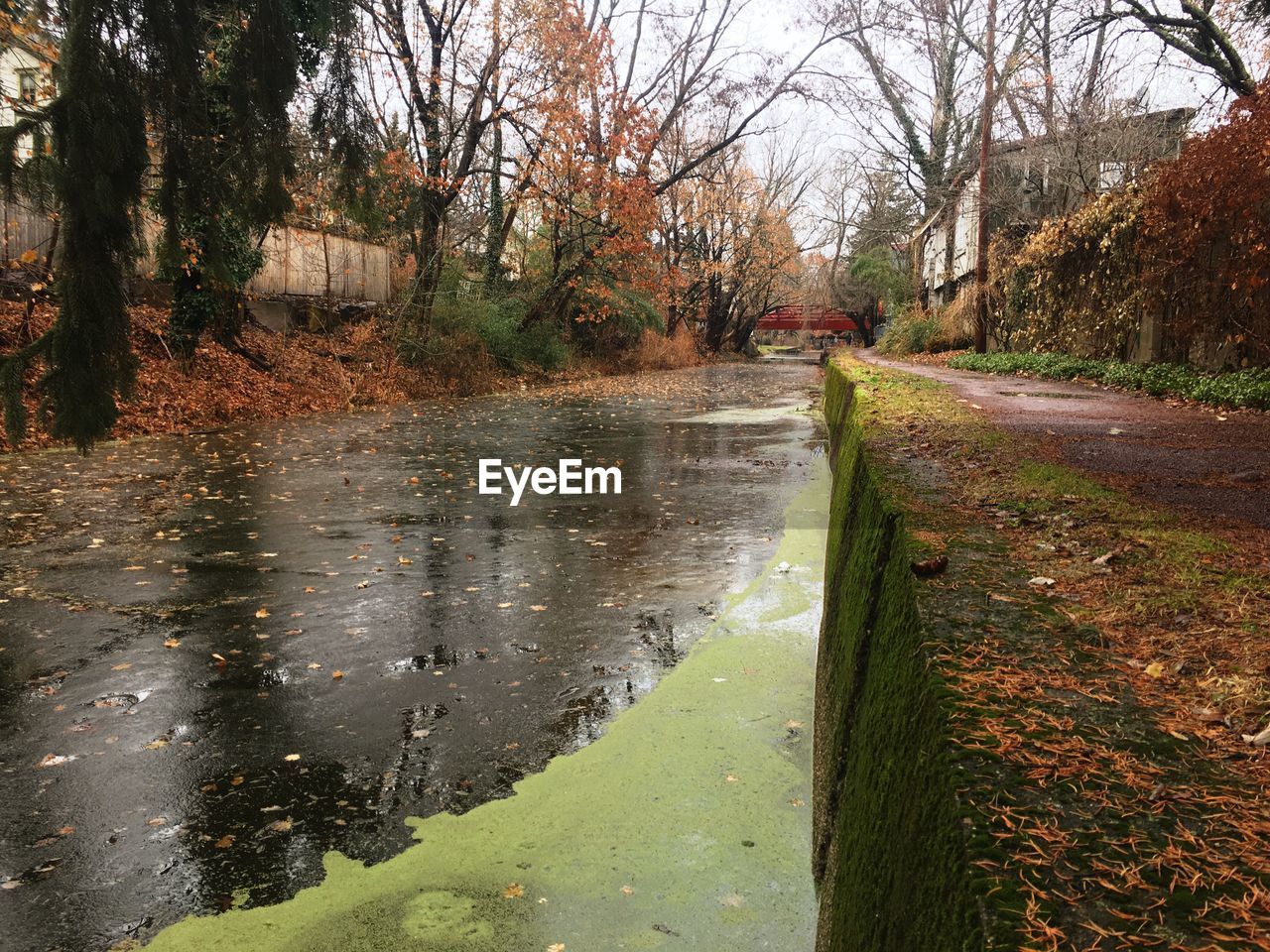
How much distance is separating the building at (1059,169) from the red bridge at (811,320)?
2715 centimetres

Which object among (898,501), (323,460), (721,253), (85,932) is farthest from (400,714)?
(721,253)

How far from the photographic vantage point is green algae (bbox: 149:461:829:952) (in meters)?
2.41

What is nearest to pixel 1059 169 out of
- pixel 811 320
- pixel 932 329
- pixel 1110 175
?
pixel 1110 175

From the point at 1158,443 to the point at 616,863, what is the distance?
495 cm

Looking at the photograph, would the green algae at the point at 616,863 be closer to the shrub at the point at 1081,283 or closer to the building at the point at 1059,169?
the shrub at the point at 1081,283

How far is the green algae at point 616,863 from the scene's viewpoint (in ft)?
7.91

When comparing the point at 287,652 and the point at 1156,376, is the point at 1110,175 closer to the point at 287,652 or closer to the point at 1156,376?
the point at 1156,376

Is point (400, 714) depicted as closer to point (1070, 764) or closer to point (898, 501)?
point (898, 501)

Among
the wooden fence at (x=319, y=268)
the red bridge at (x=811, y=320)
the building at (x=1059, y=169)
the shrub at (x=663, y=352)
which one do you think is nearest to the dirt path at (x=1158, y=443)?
the building at (x=1059, y=169)

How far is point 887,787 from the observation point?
5.48ft

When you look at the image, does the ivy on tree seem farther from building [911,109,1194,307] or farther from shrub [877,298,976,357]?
shrub [877,298,976,357]

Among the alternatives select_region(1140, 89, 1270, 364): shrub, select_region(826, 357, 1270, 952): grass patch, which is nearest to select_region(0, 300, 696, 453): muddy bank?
select_region(826, 357, 1270, 952): grass patch

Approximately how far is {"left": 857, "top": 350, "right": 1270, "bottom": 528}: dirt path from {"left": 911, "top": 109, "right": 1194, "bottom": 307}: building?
844 cm

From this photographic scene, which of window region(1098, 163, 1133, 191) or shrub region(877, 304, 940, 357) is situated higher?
window region(1098, 163, 1133, 191)
